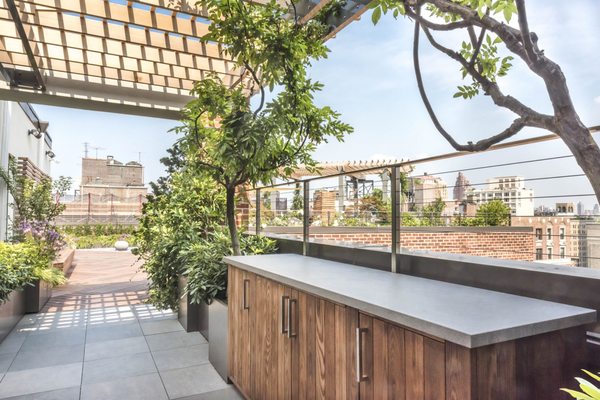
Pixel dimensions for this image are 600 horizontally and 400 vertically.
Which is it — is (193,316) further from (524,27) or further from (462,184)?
(524,27)

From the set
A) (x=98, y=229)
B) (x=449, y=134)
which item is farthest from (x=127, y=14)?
(x=98, y=229)

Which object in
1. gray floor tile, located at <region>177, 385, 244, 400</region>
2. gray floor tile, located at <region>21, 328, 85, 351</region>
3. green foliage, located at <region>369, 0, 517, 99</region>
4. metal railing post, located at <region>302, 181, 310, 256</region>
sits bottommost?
gray floor tile, located at <region>177, 385, 244, 400</region>

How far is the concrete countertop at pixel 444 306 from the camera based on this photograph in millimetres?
1062

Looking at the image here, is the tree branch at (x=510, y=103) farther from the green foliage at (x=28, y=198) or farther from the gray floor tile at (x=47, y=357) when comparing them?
the green foliage at (x=28, y=198)

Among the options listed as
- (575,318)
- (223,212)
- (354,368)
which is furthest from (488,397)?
(223,212)

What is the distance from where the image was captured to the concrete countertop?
1.06 m

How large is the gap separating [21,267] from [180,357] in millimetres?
2145

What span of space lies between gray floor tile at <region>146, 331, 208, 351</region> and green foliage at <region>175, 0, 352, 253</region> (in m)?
1.19

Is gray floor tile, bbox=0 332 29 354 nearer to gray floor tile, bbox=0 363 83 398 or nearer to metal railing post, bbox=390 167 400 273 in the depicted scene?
gray floor tile, bbox=0 363 83 398

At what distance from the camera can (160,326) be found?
4352 millimetres

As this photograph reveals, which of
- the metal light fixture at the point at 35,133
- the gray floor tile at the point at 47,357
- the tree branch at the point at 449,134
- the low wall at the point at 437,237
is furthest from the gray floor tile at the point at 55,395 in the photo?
the metal light fixture at the point at 35,133

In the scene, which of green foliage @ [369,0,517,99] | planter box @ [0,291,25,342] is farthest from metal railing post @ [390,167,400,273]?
planter box @ [0,291,25,342]

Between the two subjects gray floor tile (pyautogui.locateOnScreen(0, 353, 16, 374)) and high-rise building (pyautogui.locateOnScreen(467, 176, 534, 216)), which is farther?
gray floor tile (pyautogui.locateOnScreen(0, 353, 16, 374))

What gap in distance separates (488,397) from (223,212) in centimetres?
370
